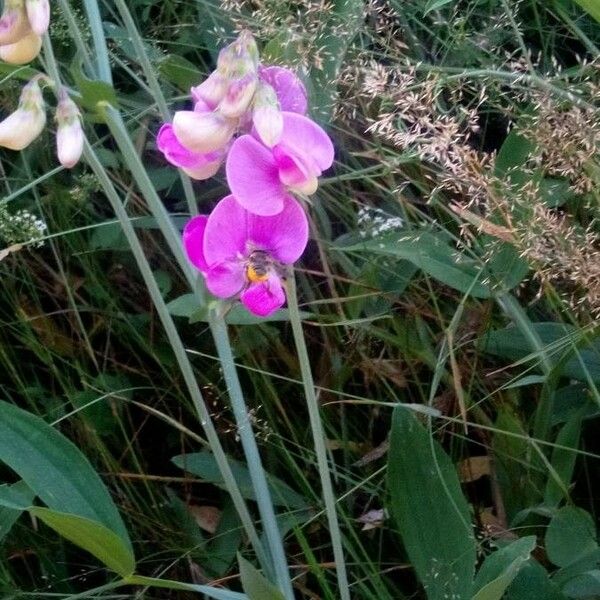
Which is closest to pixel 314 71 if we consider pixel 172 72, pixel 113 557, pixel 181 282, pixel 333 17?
pixel 333 17

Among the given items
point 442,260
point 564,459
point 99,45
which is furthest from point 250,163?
point 564,459

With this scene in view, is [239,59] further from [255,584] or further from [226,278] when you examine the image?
[255,584]

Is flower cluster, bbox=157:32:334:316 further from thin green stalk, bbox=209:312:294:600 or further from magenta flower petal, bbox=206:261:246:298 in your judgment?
thin green stalk, bbox=209:312:294:600

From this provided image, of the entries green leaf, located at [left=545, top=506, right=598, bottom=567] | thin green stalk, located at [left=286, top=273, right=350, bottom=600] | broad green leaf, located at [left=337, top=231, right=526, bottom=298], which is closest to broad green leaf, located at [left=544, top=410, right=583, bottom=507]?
green leaf, located at [left=545, top=506, right=598, bottom=567]

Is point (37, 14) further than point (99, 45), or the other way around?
point (99, 45)

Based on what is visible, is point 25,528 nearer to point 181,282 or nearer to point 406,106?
point 181,282
